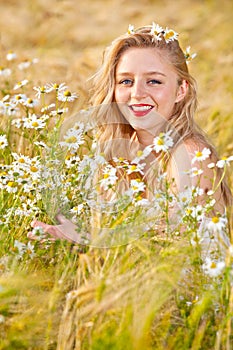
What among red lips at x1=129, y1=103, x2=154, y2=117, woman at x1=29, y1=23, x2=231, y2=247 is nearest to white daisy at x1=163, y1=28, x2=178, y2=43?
woman at x1=29, y1=23, x2=231, y2=247

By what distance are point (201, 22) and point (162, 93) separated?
419 cm

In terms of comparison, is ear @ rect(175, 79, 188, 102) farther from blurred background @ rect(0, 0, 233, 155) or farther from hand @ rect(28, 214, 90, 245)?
hand @ rect(28, 214, 90, 245)

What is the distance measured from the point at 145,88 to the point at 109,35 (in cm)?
429

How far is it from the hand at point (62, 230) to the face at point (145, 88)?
0.63 m

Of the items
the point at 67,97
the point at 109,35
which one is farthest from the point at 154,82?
the point at 109,35

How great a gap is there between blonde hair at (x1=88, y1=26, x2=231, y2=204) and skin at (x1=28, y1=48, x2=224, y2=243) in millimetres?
27

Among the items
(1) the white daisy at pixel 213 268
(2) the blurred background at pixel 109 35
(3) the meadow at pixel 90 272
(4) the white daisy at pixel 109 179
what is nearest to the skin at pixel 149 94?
Answer: (3) the meadow at pixel 90 272

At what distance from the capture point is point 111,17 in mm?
7438

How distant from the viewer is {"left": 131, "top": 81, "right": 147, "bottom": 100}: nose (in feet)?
8.29

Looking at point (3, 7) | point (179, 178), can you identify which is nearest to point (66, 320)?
point (179, 178)

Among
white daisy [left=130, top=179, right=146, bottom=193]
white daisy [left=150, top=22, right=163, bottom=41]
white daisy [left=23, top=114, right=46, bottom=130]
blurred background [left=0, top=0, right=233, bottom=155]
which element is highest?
blurred background [left=0, top=0, right=233, bottom=155]

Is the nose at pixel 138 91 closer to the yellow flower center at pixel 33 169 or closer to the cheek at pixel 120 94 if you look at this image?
the cheek at pixel 120 94

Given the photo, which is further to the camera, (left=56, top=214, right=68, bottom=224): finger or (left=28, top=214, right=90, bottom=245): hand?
(left=56, top=214, right=68, bottom=224): finger

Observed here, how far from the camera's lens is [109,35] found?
6.72 metres
